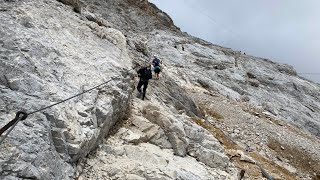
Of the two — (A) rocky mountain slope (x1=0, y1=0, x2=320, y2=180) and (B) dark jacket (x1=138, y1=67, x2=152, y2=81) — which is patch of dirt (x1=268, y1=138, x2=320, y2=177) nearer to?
(A) rocky mountain slope (x1=0, y1=0, x2=320, y2=180)

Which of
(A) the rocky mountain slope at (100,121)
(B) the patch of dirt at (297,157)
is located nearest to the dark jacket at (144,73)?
(A) the rocky mountain slope at (100,121)

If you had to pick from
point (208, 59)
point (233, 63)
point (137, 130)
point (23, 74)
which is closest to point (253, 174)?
point (137, 130)

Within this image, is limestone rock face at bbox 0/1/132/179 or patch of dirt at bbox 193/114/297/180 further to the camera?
patch of dirt at bbox 193/114/297/180

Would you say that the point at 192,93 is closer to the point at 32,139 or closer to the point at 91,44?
the point at 91,44

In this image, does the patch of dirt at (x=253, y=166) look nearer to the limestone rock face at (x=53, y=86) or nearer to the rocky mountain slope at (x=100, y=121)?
the rocky mountain slope at (x=100, y=121)

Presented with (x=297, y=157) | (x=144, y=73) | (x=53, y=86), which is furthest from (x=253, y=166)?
(x=53, y=86)

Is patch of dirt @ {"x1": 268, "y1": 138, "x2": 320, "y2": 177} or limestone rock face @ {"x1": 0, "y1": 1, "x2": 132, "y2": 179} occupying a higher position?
limestone rock face @ {"x1": 0, "y1": 1, "x2": 132, "y2": 179}

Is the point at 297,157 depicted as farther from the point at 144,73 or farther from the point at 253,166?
the point at 144,73

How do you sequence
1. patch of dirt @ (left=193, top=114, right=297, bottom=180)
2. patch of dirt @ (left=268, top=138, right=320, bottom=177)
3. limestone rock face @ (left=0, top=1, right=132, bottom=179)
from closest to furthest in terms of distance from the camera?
limestone rock face @ (left=0, top=1, right=132, bottom=179) → patch of dirt @ (left=193, top=114, right=297, bottom=180) → patch of dirt @ (left=268, top=138, right=320, bottom=177)

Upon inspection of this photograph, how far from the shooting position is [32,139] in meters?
11.8

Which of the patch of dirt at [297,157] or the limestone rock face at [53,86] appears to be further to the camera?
the patch of dirt at [297,157]

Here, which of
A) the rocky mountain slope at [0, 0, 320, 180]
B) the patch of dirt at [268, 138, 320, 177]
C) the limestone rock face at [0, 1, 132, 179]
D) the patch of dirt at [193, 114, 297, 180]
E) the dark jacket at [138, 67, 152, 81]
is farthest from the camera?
the patch of dirt at [268, 138, 320, 177]

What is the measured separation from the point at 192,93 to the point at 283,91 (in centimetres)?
2474

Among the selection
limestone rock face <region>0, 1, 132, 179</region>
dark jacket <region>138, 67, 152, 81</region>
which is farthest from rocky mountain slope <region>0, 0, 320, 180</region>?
dark jacket <region>138, 67, 152, 81</region>
